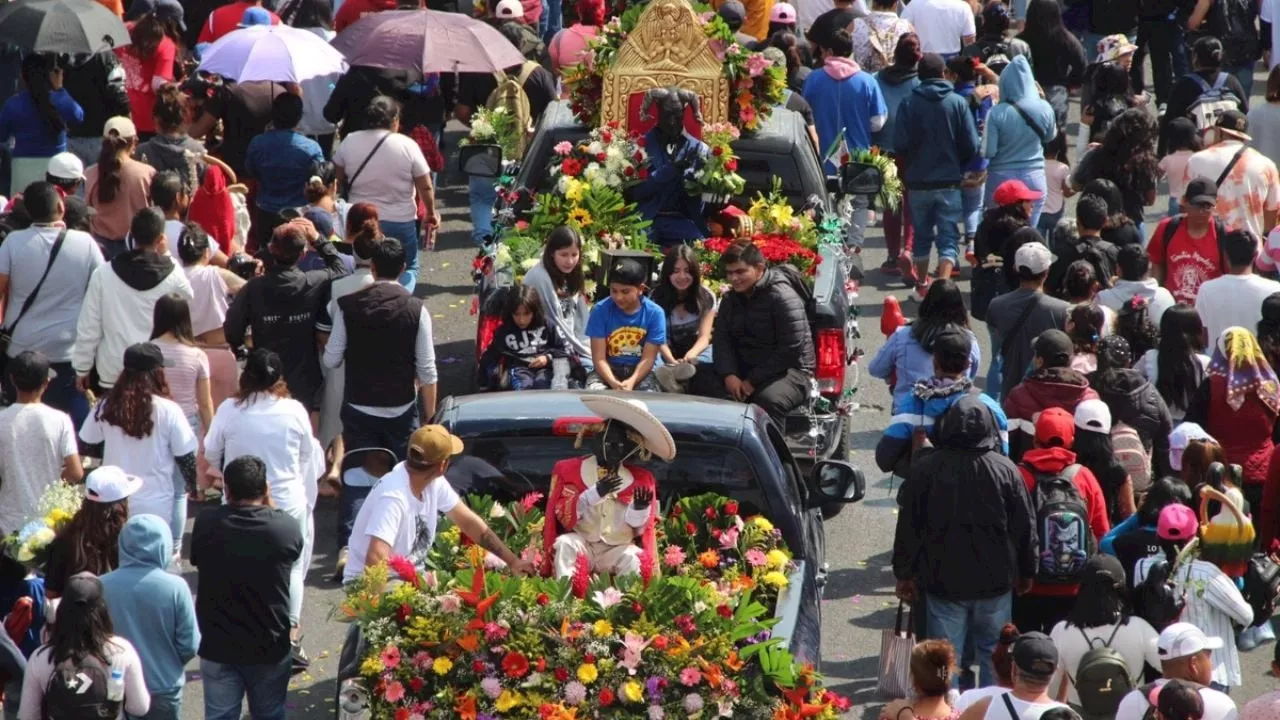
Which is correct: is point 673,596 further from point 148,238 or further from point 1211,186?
point 1211,186

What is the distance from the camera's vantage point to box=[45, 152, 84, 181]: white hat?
43.3ft

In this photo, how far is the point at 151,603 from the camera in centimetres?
879

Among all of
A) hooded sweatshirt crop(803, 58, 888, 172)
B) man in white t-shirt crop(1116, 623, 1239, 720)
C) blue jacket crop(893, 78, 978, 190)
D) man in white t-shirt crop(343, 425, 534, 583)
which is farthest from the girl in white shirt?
hooded sweatshirt crop(803, 58, 888, 172)

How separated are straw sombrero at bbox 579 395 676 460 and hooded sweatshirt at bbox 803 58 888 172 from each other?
8222mm

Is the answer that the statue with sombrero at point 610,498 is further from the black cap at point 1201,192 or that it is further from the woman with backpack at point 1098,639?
the black cap at point 1201,192

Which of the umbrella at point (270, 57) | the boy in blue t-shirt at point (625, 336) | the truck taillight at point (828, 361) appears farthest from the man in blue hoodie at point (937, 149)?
the boy in blue t-shirt at point (625, 336)

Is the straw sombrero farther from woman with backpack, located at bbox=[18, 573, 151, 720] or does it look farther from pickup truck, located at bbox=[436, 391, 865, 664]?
woman with backpack, located at bbox=[18, 573, 151, 720]

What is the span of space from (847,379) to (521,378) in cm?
232

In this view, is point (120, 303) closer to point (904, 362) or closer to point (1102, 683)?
point (904, 362)

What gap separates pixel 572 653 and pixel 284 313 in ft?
16.0

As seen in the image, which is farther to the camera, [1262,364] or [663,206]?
[663,206]

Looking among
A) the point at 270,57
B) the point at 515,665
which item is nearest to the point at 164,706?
the point at 515,665

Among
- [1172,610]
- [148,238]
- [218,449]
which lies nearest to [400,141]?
[148,238]

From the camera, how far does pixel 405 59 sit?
52.9 feet
